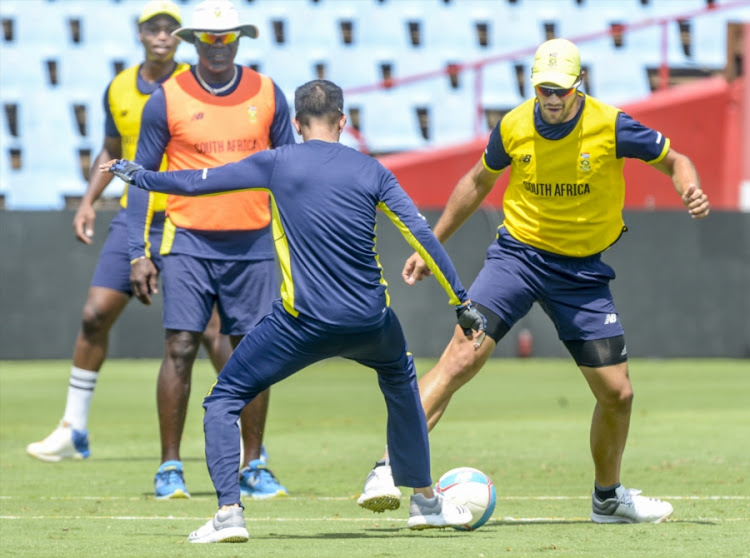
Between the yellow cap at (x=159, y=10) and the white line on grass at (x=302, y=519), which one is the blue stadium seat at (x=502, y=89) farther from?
the white line on grass at (x=302, y=519)

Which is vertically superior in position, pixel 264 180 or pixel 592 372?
pixel 264 180

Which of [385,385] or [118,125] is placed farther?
[118,125]

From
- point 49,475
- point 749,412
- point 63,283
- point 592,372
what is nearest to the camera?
point 592,372

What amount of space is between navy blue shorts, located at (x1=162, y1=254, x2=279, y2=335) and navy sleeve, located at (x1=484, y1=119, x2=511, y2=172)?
171cm

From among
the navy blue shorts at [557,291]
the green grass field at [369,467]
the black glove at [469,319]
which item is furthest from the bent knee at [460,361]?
the black glove at [469,319]

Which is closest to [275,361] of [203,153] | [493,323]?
[493,323]

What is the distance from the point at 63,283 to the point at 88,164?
10955 mm

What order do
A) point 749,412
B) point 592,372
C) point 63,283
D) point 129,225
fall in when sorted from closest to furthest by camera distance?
point 592,372 → point 129,225 → point 749,412 → point 63,283

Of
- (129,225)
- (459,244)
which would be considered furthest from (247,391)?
(459,244)

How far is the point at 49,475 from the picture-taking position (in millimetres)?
8750

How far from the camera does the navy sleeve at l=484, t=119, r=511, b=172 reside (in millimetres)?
6961

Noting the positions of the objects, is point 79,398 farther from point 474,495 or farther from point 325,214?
point 325,214

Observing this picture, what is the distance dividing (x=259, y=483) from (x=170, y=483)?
0.50 m

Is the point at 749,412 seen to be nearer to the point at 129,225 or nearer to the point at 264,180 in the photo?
the point at 129,225
